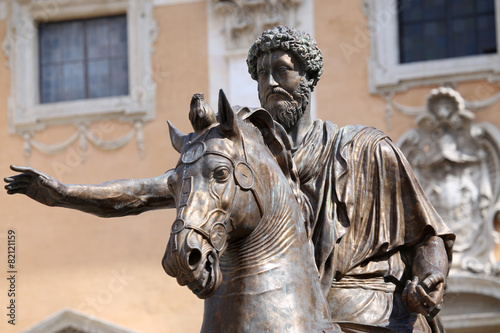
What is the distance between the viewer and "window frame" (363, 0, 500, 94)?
1307cm

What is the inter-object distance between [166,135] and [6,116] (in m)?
1.84

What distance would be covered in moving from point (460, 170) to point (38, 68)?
4.79m

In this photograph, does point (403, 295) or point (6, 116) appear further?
point (6, 116)

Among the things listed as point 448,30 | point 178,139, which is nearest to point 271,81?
point 178,139

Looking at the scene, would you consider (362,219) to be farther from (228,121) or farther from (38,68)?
(38,68)

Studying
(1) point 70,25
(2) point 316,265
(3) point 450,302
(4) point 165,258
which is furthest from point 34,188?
(1) point 70,25

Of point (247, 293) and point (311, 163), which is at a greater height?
point (311, 163)

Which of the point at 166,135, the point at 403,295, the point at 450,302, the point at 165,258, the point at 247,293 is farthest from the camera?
the point at 166,135

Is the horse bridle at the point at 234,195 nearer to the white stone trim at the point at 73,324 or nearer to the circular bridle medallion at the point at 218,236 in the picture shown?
the circular bridle medallion at the point at 218,236

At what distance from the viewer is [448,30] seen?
525 inches

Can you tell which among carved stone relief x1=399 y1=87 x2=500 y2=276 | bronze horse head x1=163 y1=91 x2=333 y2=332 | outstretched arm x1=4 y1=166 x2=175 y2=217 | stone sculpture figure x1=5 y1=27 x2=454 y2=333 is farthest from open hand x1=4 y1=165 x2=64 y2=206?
carved stone relief x1=399 y1=87 x2=500 y2=276

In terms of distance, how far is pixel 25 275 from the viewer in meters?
14.0

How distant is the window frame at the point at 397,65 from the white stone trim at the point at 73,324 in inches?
136

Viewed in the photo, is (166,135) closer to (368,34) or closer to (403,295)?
(368,34)
